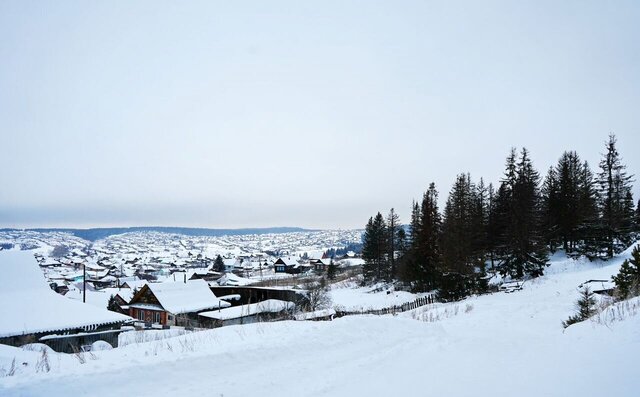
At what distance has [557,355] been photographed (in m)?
6.32

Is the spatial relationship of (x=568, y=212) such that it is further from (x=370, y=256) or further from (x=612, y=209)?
(x=370, y=256)

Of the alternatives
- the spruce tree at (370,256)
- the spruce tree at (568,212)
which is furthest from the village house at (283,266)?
the spruce tree at (568,212)

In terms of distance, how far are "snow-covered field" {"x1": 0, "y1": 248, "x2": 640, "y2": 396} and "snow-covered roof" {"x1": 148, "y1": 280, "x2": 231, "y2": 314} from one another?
27387 millimetres

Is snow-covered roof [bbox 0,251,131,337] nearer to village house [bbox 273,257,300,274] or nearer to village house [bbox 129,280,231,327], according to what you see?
village house [bbox 129,280,231,327]

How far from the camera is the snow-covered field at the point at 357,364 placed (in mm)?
5238

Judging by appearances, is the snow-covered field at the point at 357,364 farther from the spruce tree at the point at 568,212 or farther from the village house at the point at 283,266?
the village house at the point at 283,266

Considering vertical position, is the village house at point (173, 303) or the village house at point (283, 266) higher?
the village house at point (173, 303)

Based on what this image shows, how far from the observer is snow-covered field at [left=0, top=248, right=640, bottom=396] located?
5.24 metres

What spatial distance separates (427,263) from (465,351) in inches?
1131

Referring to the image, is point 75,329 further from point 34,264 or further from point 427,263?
point 427,263

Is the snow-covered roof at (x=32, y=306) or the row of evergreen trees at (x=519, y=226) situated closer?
the snow-covered roof at (x=32, y=306)

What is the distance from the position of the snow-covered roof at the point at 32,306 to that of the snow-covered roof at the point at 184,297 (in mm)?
15200

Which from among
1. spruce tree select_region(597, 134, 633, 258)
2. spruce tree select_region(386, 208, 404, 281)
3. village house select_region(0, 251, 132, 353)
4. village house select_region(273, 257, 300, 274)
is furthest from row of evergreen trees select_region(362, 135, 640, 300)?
village house select_region(273, 257, 300, 274)

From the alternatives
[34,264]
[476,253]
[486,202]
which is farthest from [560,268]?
[34,264]
